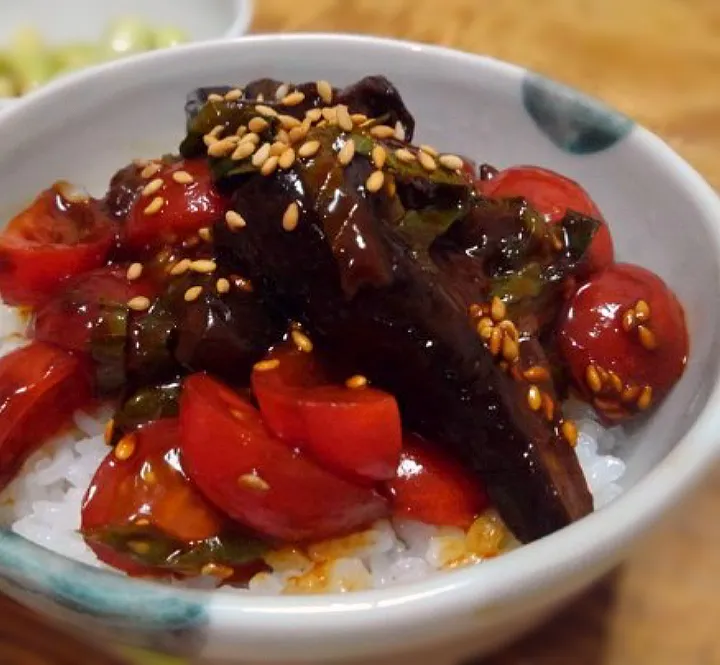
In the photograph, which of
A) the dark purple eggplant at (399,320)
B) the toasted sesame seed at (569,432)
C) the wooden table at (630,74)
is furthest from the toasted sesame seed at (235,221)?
the wooden table at (630,74)

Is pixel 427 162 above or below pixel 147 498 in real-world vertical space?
above

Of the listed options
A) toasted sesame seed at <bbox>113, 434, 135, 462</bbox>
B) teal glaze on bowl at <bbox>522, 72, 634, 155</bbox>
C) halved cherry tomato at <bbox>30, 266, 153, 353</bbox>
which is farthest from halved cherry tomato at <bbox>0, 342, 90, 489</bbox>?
teal glaze on bowl at <bbox>522, 72, 634, 155</bbox>

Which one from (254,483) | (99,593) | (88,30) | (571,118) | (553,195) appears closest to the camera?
Answer: (99,593)

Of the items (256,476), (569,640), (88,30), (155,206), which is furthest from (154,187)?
(88,30)

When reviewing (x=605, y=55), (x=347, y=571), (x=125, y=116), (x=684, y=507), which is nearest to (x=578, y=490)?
(x=684, y=507)

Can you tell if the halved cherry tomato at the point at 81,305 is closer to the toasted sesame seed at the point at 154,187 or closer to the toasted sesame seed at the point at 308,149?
the toasted sesame seed at the point at 154,187

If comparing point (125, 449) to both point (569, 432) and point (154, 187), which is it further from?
point (569, 432)

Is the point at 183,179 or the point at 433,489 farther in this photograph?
the point at 183,179

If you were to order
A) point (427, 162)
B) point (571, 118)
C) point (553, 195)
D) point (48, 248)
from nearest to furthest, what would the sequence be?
point (427, 162), point (48, 248), point (553, 195), point (571, 118)
